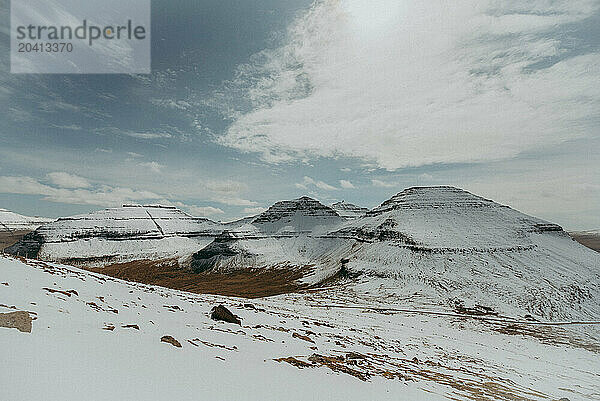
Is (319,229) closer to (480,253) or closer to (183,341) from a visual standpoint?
(480,253)

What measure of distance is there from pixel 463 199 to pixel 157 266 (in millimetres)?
85387

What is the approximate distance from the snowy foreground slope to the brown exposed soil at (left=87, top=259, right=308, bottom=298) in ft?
118

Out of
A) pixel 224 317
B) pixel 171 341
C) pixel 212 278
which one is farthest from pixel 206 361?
pixel 212 278

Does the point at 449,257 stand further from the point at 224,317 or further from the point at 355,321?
the point at 224,317

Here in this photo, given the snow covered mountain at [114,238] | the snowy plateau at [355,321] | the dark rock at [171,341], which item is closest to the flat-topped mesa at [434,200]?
the snowy plateau at [355,321]

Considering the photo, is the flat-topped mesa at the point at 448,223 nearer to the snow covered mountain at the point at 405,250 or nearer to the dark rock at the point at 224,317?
the snow covered mountain at the point at 405,250

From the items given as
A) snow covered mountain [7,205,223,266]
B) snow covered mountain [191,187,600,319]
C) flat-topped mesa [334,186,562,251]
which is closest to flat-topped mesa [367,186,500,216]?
flat-topped mesa [334,186,562,251]

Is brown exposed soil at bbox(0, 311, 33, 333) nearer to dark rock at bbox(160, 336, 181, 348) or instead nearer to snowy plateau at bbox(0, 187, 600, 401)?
snowy plateau at bbox(0, 187, 600, 401)

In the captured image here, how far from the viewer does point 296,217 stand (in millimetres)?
110562

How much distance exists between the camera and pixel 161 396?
441 cm

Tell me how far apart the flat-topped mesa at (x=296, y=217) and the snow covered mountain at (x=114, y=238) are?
88.8ft

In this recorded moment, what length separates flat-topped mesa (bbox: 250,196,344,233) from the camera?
339 feet

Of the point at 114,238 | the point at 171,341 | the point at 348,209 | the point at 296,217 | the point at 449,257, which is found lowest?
the point at 449,257

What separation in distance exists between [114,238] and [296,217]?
212 feet
